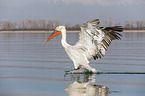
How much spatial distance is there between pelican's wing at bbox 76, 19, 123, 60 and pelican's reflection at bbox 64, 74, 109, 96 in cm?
157

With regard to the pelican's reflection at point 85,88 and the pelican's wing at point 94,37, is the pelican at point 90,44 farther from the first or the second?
the pelican's reflection at point 85,88

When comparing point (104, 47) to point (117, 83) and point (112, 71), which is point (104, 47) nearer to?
point (112, 71)

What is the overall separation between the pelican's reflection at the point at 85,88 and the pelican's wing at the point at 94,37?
157 cm

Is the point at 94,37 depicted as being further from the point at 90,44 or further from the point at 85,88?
the point at 85,88

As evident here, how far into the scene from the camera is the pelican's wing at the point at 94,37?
1280cm

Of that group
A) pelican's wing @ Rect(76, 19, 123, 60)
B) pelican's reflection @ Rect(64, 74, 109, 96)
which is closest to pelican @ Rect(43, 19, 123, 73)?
pelican's wing @ Rect(76, 19, 123, 60)

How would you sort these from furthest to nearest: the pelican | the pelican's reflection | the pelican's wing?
the pelican < the pelican's wing < the pelican's reflection

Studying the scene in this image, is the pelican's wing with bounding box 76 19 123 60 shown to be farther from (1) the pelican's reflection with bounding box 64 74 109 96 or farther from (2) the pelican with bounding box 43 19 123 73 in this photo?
(1) the pelican's reflection with bounding box 64 74 109 96

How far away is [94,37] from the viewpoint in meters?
13.1

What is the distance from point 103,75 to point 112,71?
4.02ft

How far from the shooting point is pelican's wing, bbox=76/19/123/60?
504 inches

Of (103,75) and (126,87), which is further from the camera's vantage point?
(103,75)

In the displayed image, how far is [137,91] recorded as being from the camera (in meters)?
10.0

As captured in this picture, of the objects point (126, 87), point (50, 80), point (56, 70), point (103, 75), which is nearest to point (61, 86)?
point (50, 80)
